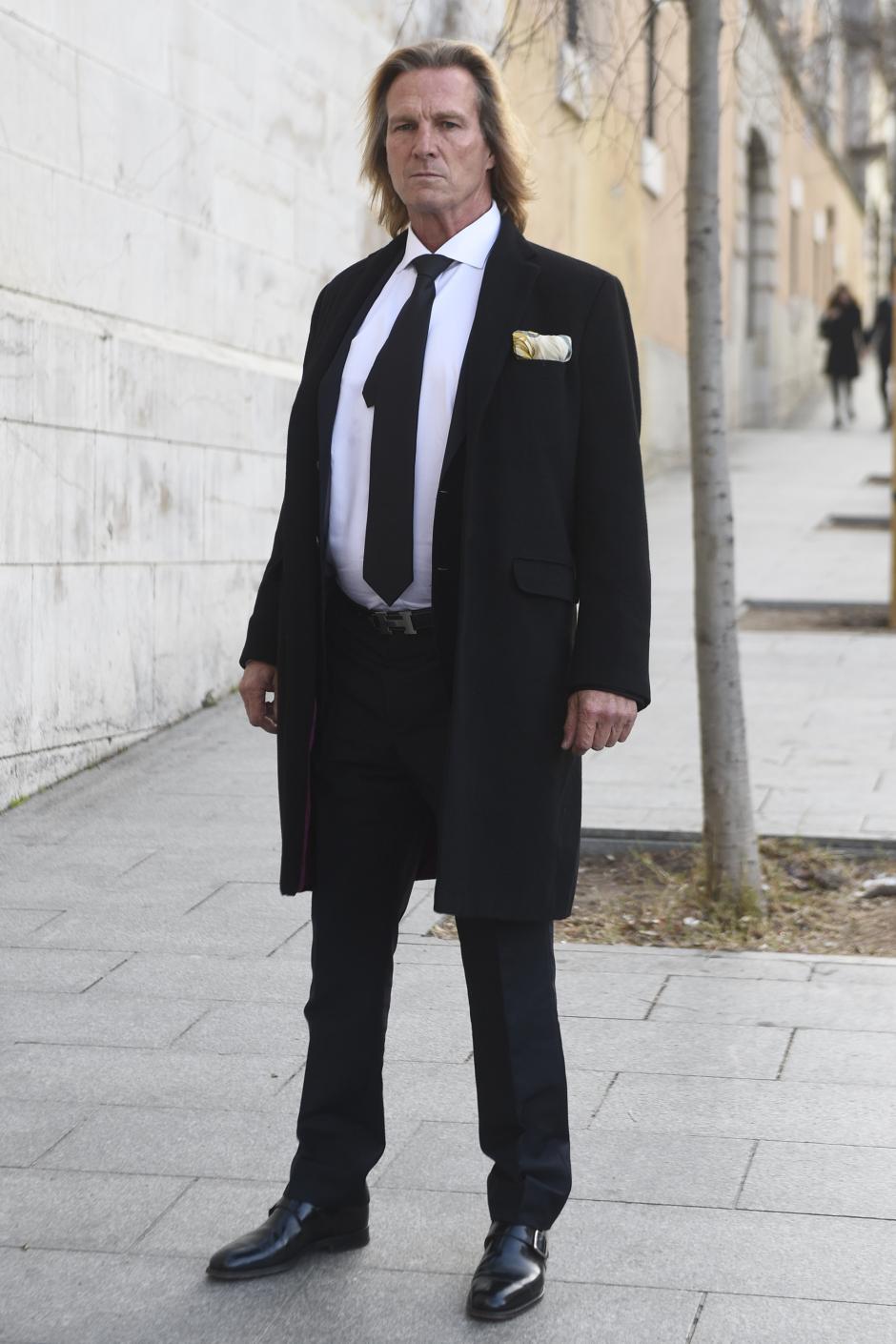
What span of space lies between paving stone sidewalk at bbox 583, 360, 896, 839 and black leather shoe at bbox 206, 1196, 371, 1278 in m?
Answer: 3.28

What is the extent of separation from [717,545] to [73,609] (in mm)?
2842

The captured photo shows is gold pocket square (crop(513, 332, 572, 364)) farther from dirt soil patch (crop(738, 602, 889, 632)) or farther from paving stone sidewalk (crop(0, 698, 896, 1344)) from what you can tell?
dirt soil patch (crop(738, 602, 889, 632))

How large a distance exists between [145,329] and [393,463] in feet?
17.1

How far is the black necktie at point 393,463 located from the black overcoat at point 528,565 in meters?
0.06

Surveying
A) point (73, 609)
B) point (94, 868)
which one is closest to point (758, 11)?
point (73, 609)

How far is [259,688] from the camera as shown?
137 inches

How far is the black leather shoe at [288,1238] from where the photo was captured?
321 cm

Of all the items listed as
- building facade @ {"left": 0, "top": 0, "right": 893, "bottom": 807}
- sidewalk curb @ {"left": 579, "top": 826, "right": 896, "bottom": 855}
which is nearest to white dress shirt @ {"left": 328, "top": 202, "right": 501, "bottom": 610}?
building facade @ {"left": 0, "top": 0, "right": 893, "bottom": 807}

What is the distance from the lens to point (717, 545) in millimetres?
5629

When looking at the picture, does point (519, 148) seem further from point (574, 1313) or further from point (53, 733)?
point (53, 733)

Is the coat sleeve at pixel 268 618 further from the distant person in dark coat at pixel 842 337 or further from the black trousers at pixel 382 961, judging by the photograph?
the distant person in dark coat at pixel 842 337

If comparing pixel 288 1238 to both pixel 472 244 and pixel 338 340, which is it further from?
pixel 472 244

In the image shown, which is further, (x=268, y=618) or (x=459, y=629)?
(x=268, y=618)

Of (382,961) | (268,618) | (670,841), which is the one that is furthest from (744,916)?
(268,618)
